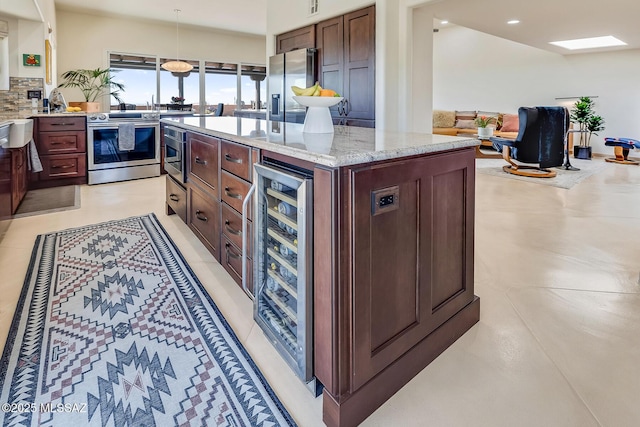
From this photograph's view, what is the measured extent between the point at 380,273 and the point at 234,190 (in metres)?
1.06

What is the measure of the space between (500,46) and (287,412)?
1028cm

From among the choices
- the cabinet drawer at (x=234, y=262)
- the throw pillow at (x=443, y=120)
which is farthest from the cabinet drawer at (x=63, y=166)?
the throw pillow at (x=443, y=120)

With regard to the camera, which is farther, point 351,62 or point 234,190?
point 351,62

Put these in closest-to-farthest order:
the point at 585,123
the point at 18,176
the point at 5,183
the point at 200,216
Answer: the point at 200,216
the point at 5,183
the point at 18,176
the point at 585,123

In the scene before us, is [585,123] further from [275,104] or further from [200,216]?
[200,216]

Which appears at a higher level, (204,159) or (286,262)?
(204,159)

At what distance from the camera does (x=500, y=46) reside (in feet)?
30.5

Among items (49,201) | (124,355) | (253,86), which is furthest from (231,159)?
(253,86)

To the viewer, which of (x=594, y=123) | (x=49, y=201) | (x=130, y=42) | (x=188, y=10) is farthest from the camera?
(x=594, y=123)

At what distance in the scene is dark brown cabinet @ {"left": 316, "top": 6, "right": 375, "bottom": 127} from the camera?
4.32 meters

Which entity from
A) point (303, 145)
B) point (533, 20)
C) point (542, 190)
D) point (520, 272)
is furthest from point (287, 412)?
point (533, 20)

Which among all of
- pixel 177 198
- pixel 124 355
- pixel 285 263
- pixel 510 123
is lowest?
pixel 124 355

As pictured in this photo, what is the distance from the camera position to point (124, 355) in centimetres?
159

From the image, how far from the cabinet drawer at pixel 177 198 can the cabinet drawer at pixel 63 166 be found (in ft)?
7.08
